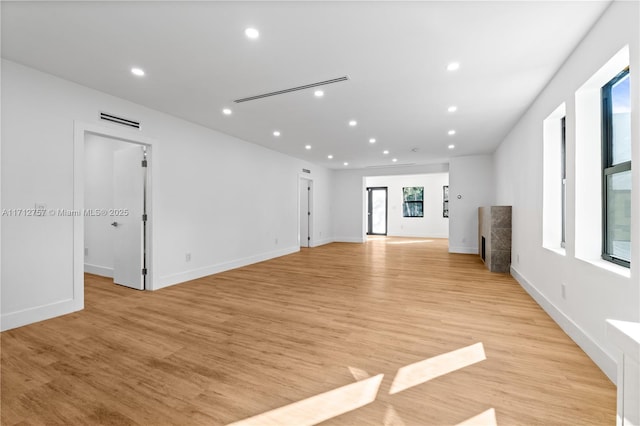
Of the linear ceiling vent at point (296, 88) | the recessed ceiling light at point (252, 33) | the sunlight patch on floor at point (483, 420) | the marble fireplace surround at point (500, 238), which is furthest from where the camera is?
the marble fireplace surround at point (500, 238)

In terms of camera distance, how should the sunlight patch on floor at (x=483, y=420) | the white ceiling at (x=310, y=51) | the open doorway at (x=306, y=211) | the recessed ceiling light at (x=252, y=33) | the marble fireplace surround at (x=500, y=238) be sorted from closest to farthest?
1. the sunlight patch on floor at (x=483, y=420)
2. the white ceiling at (x=310, y=51)
3. the recessed ceiling light at (x=252, y=33)
4. the marble fireplace surround at (x=500, y=238)
5. the open doorway at (x=306, y=211)

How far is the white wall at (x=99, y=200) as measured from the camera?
500 cm

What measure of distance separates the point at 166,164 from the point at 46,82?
1588 mm

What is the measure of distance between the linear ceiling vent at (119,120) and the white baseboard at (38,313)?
2264 mm

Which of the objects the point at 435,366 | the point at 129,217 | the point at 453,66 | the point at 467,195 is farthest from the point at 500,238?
the point at 129,217

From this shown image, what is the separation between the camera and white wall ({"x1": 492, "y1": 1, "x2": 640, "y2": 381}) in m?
1.74

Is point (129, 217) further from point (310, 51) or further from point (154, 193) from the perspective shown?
point (310, 51)

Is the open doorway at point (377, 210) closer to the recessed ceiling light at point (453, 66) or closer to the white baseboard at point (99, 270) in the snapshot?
the recessed ceiling light at point (453, 66)

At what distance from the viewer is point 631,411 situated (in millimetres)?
1022

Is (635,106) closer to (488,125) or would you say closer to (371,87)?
(371,87)

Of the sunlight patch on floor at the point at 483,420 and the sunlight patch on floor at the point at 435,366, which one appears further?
the sunlight patch on floor at the point at 435,366

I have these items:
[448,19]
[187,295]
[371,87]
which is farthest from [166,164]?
[448,19]

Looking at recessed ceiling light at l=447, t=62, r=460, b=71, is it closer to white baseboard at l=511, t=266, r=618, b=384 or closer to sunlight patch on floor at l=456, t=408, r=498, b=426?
white baseboard at l=511, t=266, r=618, b=384

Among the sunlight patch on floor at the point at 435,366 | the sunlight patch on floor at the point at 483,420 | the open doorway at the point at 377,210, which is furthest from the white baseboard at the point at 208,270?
the open doorway at the point at 377,210
